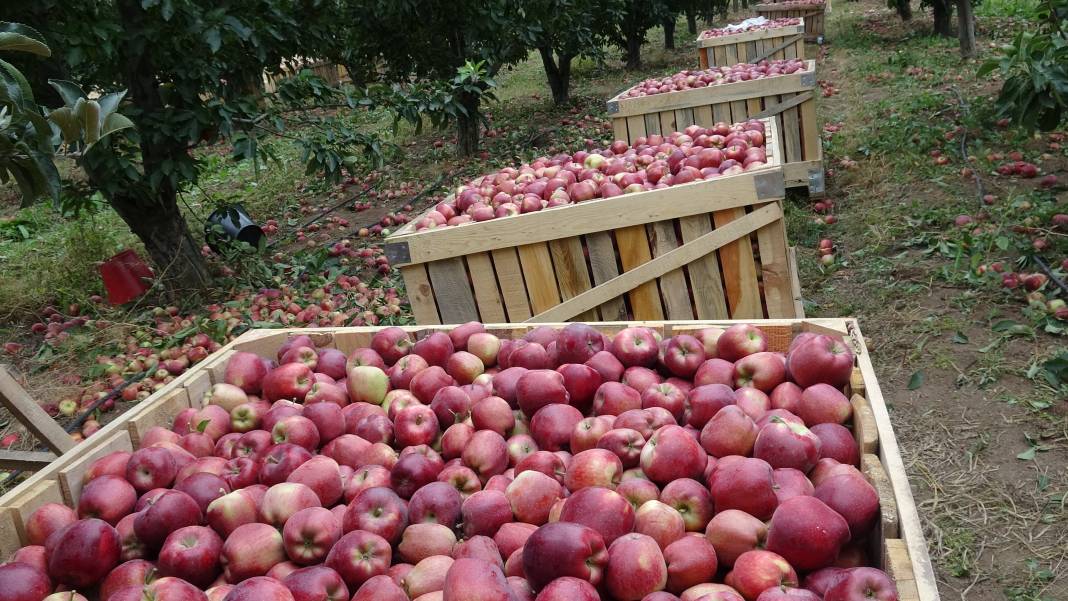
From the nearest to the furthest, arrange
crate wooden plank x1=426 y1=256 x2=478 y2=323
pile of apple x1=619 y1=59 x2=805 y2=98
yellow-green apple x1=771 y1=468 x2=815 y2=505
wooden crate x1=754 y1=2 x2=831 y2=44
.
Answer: yellow-green apple x1=771 y1=468 x2=815 y2=505 → crate wooden plank x1=426 y1=256 x2=478 y2=323 → pile of apple x1=619 y1=59 x2=805 y2=98 → wooden crate x1=754 y1=2 x2=831 y2=44

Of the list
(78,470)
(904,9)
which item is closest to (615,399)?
(78,470)

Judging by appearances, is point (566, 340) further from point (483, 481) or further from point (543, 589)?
point (543, 589)

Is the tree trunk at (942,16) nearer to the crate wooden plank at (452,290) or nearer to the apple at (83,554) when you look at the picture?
the crate wooden plank at (452,290)

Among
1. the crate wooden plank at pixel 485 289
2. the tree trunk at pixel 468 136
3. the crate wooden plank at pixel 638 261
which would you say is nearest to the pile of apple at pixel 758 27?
the tree trunk at pixel 468 136

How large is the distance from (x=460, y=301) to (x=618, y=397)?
77.1 inches

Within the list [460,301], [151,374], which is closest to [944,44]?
[460,301]

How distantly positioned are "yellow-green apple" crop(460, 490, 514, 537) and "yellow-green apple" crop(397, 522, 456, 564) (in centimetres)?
5

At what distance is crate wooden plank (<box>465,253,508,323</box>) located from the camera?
13.0 feet

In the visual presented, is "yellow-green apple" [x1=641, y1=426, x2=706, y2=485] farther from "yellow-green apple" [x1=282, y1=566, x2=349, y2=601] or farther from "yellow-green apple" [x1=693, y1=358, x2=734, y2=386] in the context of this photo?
"yellow-green apple" [x1=282, y1=566, x2=349, y2=601]

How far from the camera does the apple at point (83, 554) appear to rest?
176cm

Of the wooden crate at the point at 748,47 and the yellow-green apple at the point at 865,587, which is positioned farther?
the wooden crate at the point at 748,47

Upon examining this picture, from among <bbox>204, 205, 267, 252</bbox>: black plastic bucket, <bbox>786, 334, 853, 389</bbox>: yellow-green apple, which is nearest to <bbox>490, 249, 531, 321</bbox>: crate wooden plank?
<bbox>786, 334, 853, 389</bbox>: yellow-green apple

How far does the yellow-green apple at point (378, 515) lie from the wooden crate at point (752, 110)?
652 cm

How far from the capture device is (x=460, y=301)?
159 inches
